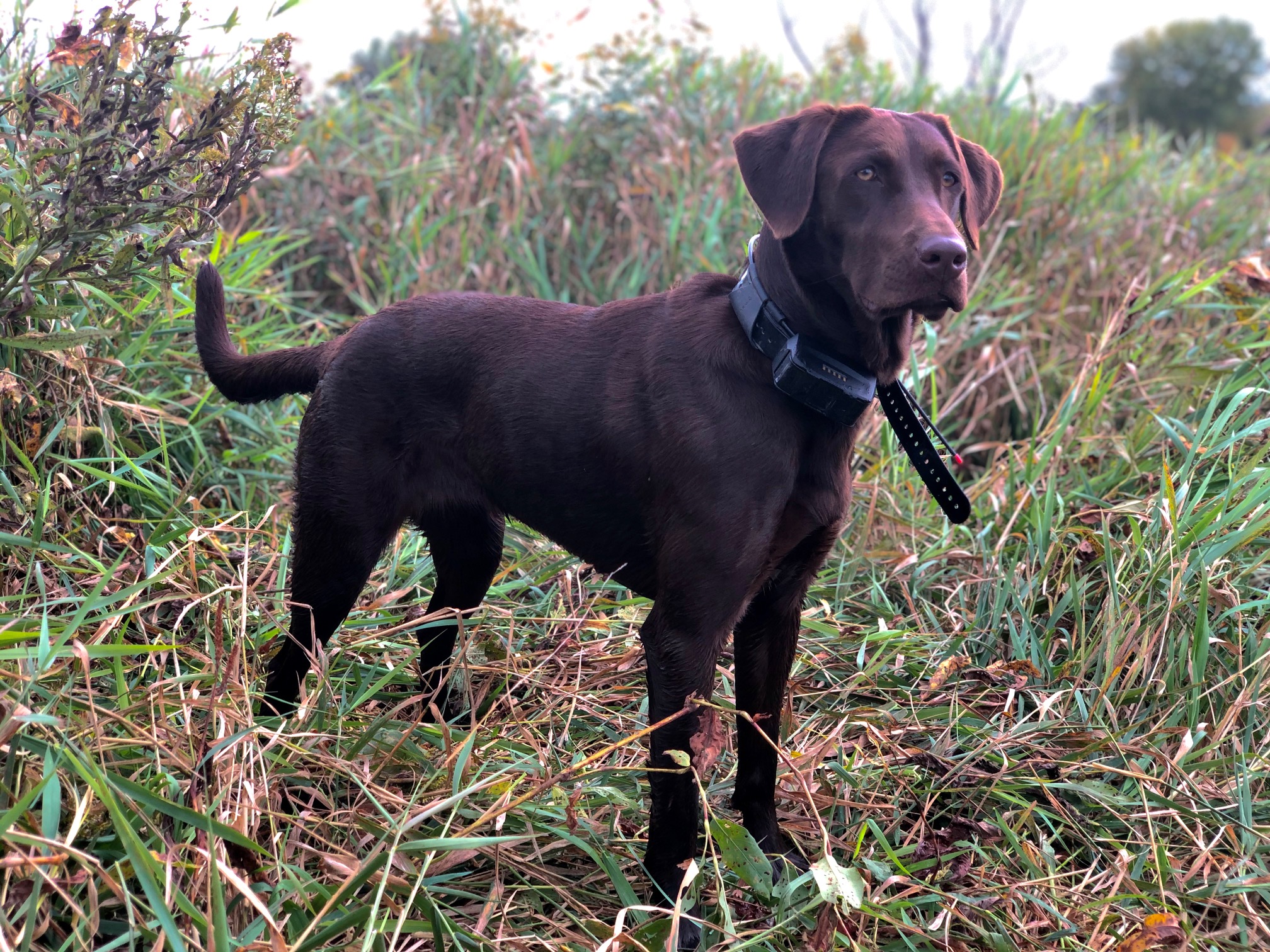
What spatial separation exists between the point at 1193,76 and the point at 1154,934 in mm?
20726

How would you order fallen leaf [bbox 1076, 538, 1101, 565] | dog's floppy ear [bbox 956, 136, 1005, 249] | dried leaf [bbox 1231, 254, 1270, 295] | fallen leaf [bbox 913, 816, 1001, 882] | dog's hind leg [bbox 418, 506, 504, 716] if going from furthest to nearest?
dried leaf [bbox 1231, 254, 1270, 295] → fallen leaf [bbox 1076, 538, 1101, 565] → dog's hind leg [bbox 418, 506, 504, 716] → dog's floppy ear [bbox 956, 136, 1005, 249] → fallen leaf [bbox 913, 816, 1001, 882]

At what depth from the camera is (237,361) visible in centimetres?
255

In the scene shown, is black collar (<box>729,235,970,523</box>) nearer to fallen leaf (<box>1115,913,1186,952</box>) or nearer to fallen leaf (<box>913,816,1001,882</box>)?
fallen leaf (<box>913,816,1001,882</box>)

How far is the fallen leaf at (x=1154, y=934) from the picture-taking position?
1920 mm

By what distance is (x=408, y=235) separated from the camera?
15.7 ft

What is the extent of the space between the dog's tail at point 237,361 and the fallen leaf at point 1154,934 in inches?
80.1

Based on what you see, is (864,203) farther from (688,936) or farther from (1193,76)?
(1193,76)

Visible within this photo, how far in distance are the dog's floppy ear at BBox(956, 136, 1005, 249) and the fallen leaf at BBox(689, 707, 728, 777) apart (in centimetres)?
118

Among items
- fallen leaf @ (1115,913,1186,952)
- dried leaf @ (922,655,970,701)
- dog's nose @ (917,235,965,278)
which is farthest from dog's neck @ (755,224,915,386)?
fallen leaf @ (1115,913,1186,952)

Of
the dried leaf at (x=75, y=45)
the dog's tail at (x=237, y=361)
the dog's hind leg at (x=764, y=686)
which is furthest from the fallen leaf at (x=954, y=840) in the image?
the dried leaf at (x=75, y=45)

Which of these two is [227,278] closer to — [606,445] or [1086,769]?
[606,445]

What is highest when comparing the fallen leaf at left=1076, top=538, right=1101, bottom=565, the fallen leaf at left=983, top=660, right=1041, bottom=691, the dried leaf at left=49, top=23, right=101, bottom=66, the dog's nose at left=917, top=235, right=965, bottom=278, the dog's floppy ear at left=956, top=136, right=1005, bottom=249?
the dried leaf at left=49, top=23, right=101, bottom=66

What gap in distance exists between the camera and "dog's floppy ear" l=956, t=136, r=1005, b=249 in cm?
237

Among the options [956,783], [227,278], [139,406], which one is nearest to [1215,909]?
[956,783]
